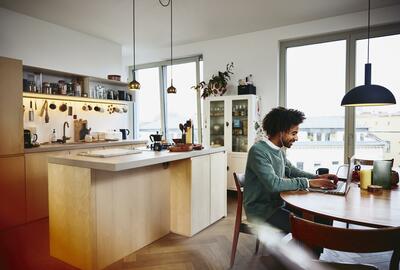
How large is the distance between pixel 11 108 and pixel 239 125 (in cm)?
Result: 328

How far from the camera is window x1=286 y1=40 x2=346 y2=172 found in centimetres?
424

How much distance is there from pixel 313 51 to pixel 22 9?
4416 mm

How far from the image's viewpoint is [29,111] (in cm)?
394

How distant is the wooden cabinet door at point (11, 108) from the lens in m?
3.12

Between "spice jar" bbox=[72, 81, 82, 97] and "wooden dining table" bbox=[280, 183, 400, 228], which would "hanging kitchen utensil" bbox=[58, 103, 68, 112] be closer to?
"spice jar" bbox=[72, 81, 82, 97]

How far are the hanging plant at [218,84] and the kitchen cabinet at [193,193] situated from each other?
75.1 inches

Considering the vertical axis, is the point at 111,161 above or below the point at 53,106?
below

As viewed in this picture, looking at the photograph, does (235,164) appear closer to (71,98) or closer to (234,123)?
(234,123)

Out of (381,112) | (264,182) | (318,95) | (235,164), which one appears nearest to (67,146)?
(235,164)

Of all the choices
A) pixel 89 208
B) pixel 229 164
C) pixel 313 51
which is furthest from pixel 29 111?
pixel 313 51

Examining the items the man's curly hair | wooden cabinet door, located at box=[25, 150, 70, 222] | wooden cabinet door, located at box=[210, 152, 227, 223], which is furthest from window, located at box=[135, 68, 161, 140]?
the man's curly hair

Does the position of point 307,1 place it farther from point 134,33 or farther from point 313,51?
point 134,33

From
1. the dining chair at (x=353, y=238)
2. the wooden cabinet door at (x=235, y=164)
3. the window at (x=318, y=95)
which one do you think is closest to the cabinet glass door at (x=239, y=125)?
the wooden cabinet door at (x=235, y=164)

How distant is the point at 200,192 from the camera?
9.97 ft
